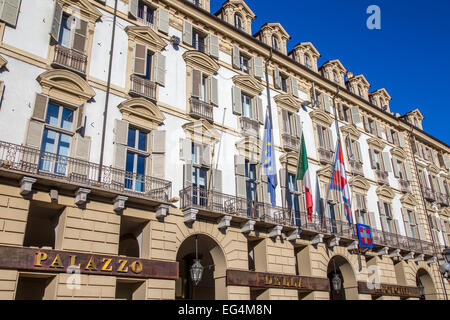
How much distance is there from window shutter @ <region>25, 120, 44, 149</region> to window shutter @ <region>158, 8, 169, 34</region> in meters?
8.24

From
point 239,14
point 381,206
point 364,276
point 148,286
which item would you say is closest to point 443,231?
point 381,206

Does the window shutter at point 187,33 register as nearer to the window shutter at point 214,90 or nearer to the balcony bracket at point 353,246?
the window shutter at point 214,90

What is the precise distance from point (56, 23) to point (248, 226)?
37.2 ft

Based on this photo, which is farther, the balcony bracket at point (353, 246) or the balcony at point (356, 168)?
the balcony at point (356, 168)

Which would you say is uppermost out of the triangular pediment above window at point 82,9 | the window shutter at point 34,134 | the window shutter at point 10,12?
the triangular pediment above window at point 82,9

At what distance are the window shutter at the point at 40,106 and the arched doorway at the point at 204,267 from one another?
24.8 ft

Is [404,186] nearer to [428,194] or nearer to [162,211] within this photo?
[428,194]

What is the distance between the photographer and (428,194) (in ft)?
106

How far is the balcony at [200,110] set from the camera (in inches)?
730

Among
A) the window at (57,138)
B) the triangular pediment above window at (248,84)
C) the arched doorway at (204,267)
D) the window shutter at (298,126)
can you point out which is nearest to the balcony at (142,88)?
the window at (57,138)

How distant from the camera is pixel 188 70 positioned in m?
19.5

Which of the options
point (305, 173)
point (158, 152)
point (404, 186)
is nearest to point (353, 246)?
point (305, 173)

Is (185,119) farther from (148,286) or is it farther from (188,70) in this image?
(148,286)

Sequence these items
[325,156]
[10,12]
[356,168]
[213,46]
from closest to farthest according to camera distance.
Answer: [10,12]
[213,46]
[325,156]
[356,168]
